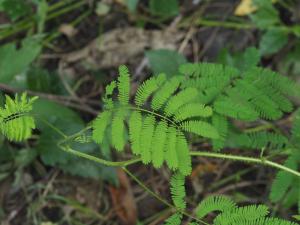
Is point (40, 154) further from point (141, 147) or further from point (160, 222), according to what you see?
point (141, 147)

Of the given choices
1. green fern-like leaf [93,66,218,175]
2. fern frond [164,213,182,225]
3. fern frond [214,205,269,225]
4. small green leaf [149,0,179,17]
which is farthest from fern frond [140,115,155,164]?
small green leaf [149,0,179,17]

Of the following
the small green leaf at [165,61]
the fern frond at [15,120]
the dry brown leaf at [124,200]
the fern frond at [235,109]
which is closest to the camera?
the fern frond at [15,120]

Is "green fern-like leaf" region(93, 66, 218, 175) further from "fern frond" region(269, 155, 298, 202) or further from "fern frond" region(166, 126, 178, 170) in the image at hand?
"fern frond" region(269, 155, 298, 202)

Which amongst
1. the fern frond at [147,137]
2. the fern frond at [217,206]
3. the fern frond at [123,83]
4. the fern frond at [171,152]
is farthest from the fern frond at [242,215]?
the fern frond at [123,83]

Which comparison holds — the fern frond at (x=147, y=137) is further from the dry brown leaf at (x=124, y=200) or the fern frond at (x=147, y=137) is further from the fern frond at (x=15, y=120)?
the dry brown leaf at (x=124, y=200)

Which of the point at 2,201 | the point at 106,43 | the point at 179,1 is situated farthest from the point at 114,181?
the point at 179,1
